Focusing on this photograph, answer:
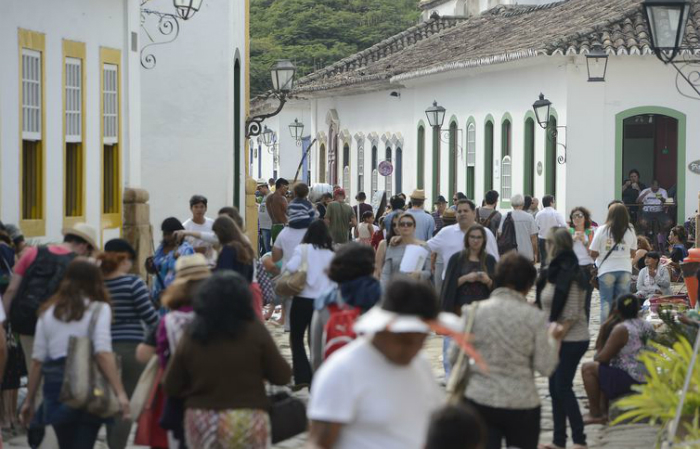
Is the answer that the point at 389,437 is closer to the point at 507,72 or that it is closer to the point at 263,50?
the point at 507,72

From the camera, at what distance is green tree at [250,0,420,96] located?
7000 cm

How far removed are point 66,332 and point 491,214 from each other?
13.3 m

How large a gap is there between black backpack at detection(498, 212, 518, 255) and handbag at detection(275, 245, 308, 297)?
7834 mm

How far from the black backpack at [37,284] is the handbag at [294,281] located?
2819 mm

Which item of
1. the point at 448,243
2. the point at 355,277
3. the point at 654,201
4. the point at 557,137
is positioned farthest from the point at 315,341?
the point at 557,137

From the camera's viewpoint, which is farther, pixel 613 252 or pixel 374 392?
pixel 613 252

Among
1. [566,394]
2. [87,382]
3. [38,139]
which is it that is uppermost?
[38,139]

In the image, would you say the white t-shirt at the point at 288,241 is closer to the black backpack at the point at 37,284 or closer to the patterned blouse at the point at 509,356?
the black backpack at the point at 37,284

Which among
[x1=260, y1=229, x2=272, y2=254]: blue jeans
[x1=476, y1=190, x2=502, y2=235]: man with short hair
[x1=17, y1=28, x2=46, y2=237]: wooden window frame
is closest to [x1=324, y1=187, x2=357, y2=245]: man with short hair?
[x1=476, y1=190, x2=502, y2=235]: man with short hair

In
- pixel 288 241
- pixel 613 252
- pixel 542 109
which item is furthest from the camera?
pixel 542 109

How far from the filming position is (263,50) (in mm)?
70500

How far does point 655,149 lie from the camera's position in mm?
34406

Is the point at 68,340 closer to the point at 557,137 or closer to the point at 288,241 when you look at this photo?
the point at 288,241

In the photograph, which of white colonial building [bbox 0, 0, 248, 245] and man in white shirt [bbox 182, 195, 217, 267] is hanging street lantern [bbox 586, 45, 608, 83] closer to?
white colonial building [bbox 0, 0, 248, 245]
